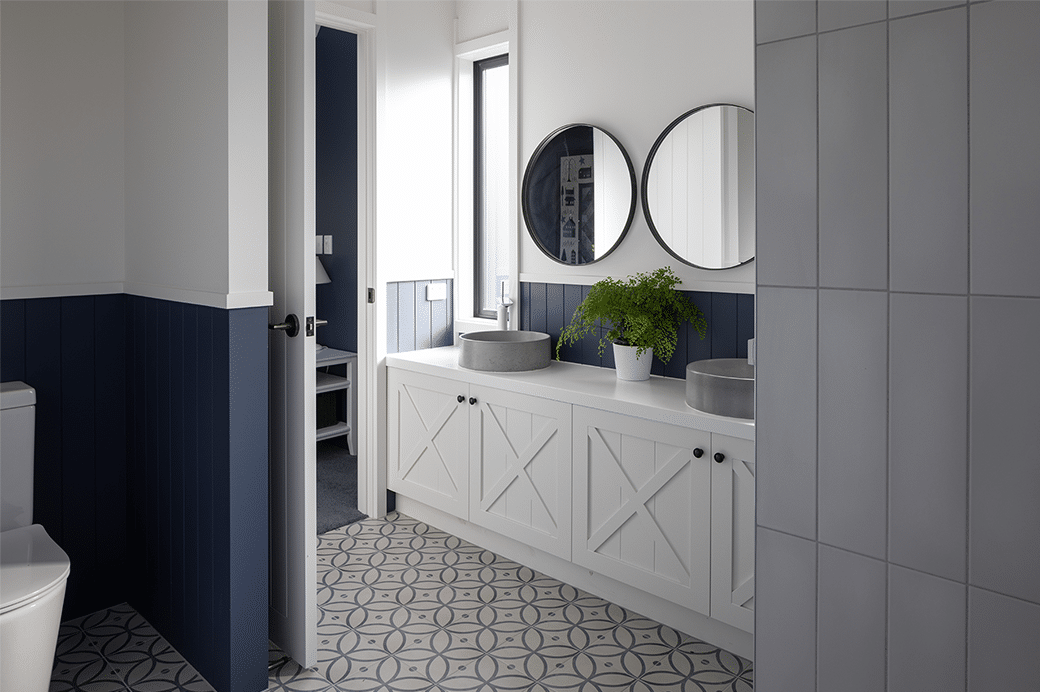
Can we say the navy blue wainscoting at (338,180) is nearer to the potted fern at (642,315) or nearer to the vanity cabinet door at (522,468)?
the vanity cabinet door at (522,468)

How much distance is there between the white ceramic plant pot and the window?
91 cm

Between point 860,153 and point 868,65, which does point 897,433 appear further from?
point 868,65

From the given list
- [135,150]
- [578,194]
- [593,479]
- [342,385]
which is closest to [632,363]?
[593,479]

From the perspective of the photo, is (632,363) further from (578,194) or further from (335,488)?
(335,488)

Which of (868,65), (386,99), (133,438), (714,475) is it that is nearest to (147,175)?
(133,438)

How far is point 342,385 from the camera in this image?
415 centimetres

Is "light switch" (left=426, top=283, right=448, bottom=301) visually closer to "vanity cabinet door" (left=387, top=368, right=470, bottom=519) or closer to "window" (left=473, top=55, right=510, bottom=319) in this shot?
"window" (left=473, top=55, right=510, bottom=319)

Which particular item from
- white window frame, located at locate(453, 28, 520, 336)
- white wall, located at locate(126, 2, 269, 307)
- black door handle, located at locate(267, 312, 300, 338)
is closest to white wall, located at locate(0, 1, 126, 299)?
white wall, located at locate(126, 2, 269, 307)

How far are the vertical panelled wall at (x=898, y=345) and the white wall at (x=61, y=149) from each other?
2194mm

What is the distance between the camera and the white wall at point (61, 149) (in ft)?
7.47

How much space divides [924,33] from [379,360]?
9.17ft

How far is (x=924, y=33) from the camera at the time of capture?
92cm

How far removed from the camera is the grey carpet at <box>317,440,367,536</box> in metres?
3.48

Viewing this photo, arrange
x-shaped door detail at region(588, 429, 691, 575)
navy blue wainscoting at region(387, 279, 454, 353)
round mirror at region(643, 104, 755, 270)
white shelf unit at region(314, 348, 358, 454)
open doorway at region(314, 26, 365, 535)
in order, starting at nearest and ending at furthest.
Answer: x-shaped door detail at region(588, 429, 691, 575), round mirror at region(643, 104, 755, 270), navy blue wainscoting at region(387, 279, 454, 353), white shelf unit at region(314, 348, 358, 454), open doorway at region(314, 26, 365, 535)
